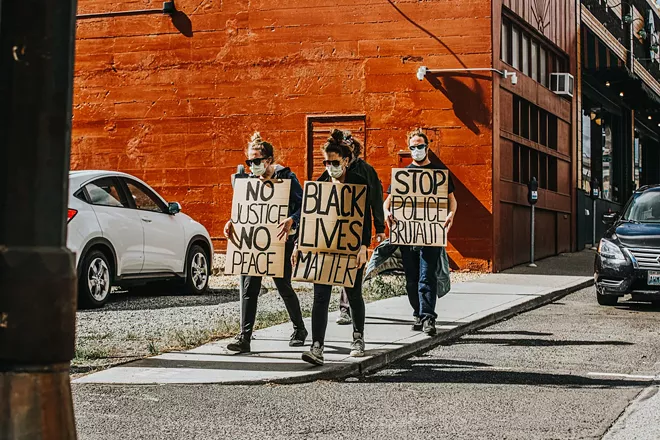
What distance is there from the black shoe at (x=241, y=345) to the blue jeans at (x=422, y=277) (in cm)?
205

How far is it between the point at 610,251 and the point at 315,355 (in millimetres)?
6761

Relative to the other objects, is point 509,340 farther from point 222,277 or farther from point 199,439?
point 222,277

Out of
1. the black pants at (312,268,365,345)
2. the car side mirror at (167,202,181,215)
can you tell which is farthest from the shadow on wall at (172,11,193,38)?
the black pants at (312,268,365,345)

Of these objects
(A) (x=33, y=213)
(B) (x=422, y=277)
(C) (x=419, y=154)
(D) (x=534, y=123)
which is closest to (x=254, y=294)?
(B) (x=422, y=277)

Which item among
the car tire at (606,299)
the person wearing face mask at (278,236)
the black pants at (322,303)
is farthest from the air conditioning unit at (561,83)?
the black pants at (322,303)

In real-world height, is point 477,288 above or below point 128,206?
below

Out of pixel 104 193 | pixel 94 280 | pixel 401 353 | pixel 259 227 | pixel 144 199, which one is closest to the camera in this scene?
pixel 259 227

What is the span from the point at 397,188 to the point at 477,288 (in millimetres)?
5637

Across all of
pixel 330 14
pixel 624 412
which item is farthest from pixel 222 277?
pixel 624 412

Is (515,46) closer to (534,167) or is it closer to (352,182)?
(534,167)

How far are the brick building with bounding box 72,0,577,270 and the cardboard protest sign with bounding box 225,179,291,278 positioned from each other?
1095cm

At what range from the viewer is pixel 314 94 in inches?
813

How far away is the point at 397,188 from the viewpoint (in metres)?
10.7

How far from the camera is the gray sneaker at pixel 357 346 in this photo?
846 centimetres
